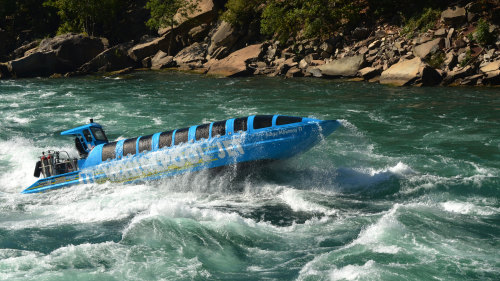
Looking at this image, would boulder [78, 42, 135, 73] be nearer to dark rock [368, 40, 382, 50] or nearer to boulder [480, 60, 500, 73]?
dark rock [368, 40, 382, 50]

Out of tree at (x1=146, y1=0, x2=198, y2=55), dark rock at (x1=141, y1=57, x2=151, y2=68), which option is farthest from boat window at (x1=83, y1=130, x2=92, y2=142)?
tree at (x1=146, y1=0, x2=198, y2=55)

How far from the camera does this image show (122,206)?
19.1 meters

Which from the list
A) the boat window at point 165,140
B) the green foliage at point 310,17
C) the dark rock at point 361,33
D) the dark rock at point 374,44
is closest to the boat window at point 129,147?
the boat window at point 165,140

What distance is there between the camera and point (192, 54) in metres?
58.6

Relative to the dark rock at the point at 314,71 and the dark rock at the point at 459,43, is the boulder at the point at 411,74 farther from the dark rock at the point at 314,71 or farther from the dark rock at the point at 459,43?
the dark rock at the point at 314,71

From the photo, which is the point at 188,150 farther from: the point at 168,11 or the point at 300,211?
the point at 168,11

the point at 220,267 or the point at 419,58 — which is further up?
the point at 419,58

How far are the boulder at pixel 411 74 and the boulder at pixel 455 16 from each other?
5.08m

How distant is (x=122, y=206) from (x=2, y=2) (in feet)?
212

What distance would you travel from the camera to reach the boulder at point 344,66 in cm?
4372

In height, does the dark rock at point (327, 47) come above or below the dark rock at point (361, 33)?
below

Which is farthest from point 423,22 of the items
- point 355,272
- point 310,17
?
point 355,272

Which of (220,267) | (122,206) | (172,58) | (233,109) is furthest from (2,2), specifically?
(220,267)

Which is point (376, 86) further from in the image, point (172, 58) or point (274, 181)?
point (172, 58)
